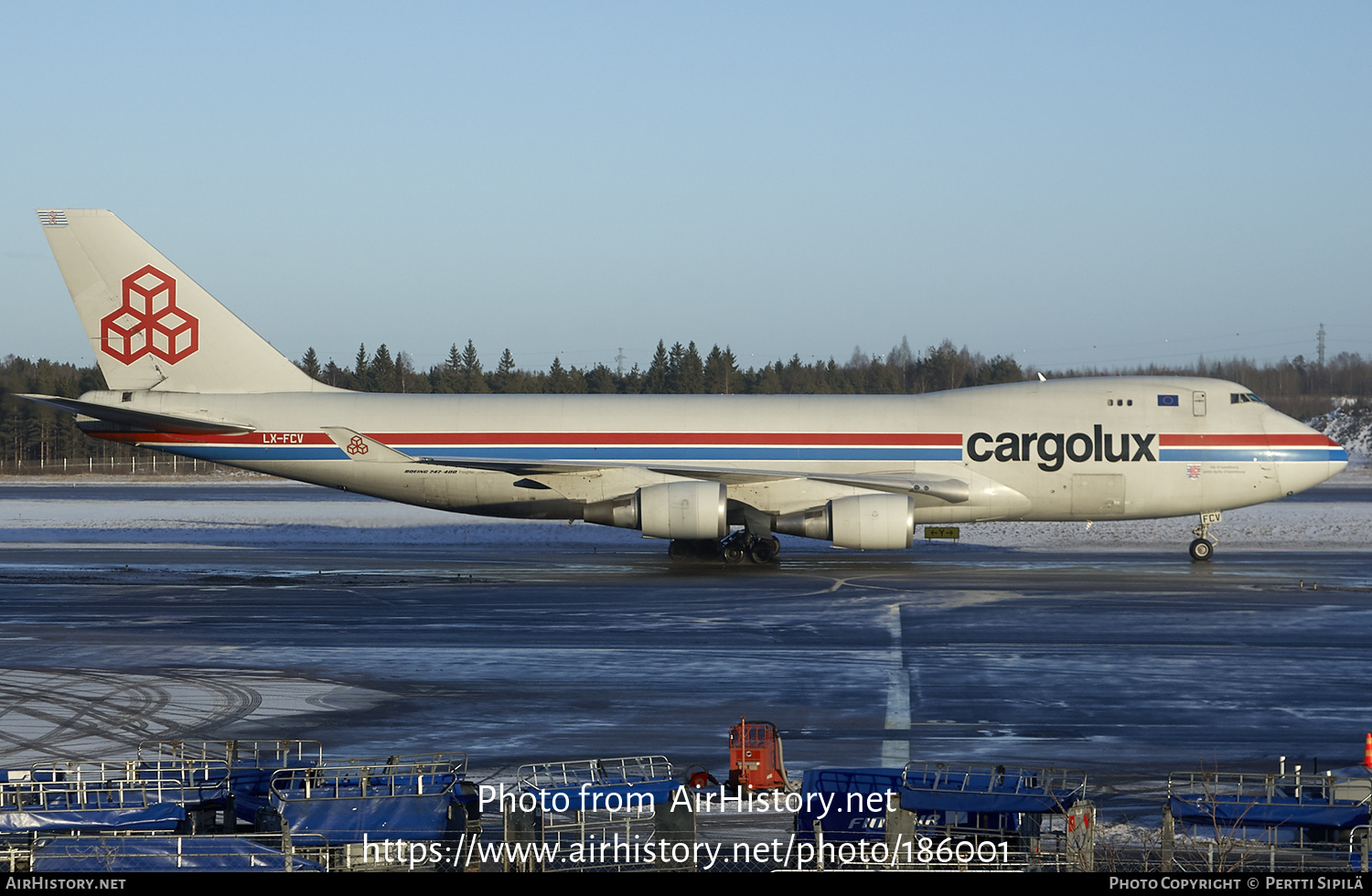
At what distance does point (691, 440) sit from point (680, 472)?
1.29 m

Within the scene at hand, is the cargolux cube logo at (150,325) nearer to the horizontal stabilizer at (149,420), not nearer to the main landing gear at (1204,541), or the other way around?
the horizontal stabilizer at (149,420)

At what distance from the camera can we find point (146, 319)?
32.1 m

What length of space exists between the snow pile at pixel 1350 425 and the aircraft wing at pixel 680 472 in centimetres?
10550

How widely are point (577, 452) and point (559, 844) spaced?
22.6 metres

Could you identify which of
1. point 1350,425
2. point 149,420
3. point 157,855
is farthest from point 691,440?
point 1350,425

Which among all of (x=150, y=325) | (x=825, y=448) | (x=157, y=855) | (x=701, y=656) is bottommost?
(x=701, y=656)

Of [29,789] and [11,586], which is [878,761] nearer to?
[29,789]

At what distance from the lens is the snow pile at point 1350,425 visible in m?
123

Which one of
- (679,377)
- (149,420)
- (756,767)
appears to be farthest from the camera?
(679,377)

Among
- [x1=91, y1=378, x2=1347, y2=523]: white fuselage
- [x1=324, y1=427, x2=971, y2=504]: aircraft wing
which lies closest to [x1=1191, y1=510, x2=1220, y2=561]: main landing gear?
[x1=91, y1=378, x2=1347, y2=523]: white fuselage

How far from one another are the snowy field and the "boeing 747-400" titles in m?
5.63

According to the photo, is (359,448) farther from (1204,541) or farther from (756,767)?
(756,767)

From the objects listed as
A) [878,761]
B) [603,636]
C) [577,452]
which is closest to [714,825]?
[878,761]

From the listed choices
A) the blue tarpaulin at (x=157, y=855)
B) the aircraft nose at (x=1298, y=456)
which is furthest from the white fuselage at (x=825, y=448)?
the blue tarpaulin at (x=157, y=855)
